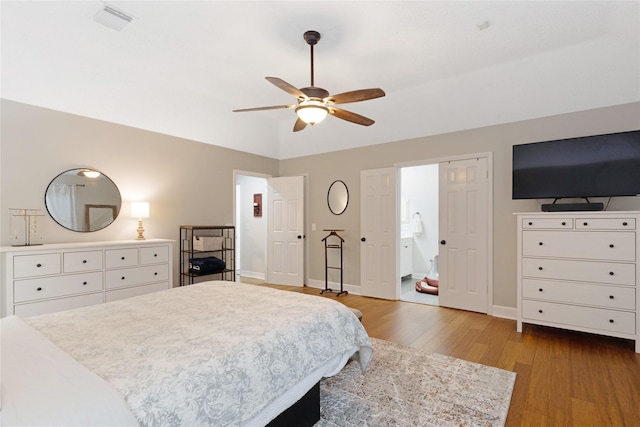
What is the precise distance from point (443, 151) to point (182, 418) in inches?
171

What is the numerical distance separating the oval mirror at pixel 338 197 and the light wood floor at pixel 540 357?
1836 mm

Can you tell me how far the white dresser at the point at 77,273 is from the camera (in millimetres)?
2859

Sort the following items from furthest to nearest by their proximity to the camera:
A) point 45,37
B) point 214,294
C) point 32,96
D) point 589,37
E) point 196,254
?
point 196,254 → point 32,96 → point 589,37 → point 45,37 → point 214,294

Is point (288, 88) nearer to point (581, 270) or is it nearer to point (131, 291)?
point (131, 291)

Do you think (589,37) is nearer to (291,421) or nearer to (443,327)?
(443,327)

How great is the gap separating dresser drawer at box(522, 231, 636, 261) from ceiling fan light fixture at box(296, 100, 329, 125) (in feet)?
8.55

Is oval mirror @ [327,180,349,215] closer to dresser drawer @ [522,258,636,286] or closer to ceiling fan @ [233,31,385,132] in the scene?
ceiling fan @ [233,31,385,132]

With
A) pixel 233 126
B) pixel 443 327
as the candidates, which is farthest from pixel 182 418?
pixel 233 126

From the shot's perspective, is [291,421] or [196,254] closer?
[291,421]

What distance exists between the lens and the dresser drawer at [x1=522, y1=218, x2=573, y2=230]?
3240mm

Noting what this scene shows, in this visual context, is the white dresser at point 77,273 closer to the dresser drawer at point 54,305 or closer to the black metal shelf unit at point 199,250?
the dresser drawer at point 54,305

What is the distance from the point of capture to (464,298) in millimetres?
4344

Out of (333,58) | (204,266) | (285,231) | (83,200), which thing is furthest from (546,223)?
(83,200)

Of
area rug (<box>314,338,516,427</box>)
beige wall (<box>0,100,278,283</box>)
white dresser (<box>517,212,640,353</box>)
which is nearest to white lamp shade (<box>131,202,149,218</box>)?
beige wall (<box>0,100,278,283</box>)
